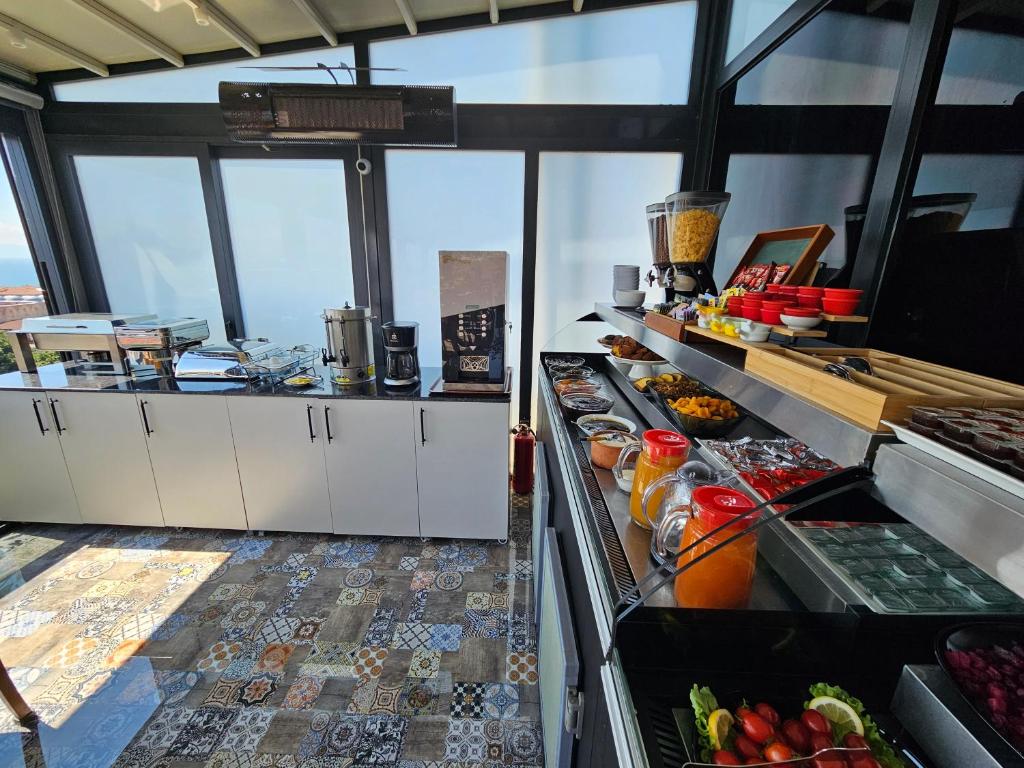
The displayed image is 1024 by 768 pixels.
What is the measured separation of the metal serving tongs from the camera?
1.59 ft

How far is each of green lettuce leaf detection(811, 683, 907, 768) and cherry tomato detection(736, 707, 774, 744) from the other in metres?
0.09

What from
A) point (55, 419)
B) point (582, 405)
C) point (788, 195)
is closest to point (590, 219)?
point (788, 195)

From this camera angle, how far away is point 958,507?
1.20 feet

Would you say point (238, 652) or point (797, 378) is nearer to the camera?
point (797, 378)

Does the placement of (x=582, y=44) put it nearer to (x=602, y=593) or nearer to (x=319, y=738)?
(x=602, y=593)

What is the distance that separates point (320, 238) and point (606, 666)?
2.97 m

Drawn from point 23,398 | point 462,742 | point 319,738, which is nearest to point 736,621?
point 462,742

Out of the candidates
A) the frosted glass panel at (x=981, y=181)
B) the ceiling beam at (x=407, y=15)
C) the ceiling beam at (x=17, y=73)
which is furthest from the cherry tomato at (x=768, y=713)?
the ceiling beam at (x=17, y=73)

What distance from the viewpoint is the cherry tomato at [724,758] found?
1.77ft

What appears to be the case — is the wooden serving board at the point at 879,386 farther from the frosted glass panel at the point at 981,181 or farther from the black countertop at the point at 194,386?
the black countertop at the point at 194,386

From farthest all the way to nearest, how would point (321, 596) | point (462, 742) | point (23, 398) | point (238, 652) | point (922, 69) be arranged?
point (23, 398), point (321, 596), point (238, 652), point (462, 742), point (922, 69)

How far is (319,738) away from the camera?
1.49 metres

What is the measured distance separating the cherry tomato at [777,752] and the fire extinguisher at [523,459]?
225 cm

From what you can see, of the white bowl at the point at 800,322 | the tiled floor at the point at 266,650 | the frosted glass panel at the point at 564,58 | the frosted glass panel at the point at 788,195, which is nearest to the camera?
the white bowl at the point at 800,322
